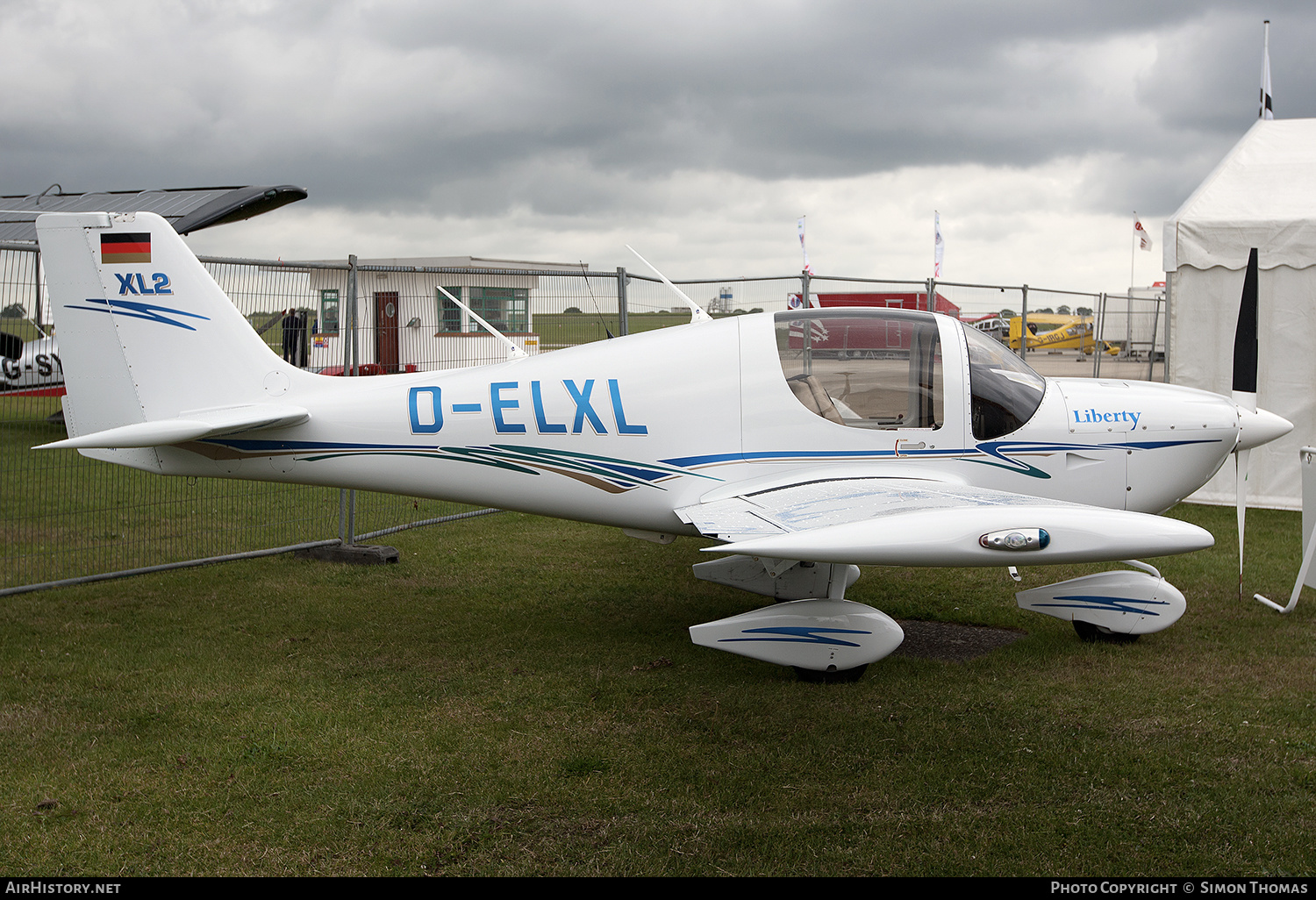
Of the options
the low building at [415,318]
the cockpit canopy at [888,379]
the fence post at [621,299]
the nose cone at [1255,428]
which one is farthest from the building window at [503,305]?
the nose cone at [1255,428]

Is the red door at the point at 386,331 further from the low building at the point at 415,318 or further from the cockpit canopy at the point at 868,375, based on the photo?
the cockpit canopy at the point at 868,375

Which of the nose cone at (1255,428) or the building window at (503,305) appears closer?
the nose cone at (1255,428)

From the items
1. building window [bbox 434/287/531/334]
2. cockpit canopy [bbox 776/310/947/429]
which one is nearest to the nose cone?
cockpit canopy [bbox 776/310/947/429]

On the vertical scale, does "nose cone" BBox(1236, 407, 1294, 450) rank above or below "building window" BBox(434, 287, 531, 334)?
below

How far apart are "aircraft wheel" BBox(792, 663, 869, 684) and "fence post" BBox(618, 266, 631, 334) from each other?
5.73 meters

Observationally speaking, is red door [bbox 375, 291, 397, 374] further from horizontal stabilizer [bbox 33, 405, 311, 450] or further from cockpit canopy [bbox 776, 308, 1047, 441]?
cockpit canopy [bbox 776, 308, 1047, 441]

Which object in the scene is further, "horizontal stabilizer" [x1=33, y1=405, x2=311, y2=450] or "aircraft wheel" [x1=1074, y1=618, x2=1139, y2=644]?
"aircraft wheel" [x1=1074, y1=618, x2=1139, y2=644]

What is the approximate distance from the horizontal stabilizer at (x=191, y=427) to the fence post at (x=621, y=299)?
16.5 feet

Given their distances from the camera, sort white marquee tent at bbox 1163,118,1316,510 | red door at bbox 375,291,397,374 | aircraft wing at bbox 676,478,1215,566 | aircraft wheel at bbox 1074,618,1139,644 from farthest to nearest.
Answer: white marquee tent at bbox 1163,118,1316,510 < red door at bbox 375,291,397,374 < aircraft wheel at bbox 1074,618,1139,644 < aircraft wing at bbox 676,478,1215,566

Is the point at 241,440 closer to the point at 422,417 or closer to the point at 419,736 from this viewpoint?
the point at 422,417

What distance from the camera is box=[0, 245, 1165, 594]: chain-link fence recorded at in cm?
682

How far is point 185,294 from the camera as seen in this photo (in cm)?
568

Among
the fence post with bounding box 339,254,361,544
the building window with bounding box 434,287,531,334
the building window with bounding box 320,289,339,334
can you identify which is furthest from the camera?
the building window with bounding box 434,287,531,334

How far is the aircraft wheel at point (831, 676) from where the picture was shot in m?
5.01
